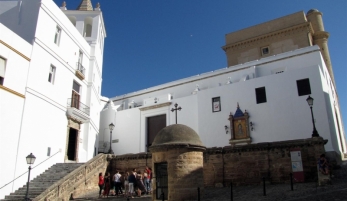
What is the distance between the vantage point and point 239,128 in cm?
2027

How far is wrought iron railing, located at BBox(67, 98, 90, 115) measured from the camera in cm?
1889

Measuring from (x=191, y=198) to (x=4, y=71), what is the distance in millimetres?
10560

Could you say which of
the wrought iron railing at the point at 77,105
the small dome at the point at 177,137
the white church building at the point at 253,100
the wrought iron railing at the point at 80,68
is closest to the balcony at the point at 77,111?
the wrought iron railing at the point at 77,105

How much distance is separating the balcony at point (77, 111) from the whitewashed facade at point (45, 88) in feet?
0.13

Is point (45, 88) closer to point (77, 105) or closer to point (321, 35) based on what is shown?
point (77, 105)

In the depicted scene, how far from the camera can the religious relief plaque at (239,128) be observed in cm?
1988

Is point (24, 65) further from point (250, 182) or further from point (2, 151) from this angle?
point (250, 182)

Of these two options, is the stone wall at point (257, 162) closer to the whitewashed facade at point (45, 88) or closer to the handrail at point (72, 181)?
the handrail at point (72, 181)

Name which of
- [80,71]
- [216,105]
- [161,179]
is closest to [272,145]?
[161,179]

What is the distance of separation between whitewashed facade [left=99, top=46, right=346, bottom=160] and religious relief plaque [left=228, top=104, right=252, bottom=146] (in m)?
0.35

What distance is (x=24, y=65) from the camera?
1546 cm

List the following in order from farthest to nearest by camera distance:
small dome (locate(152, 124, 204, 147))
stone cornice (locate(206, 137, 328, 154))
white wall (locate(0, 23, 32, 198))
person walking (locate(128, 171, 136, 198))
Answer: white wall (locate(0, 23, 32, 198)), person walking (locate(128, 171, 136, 198)), stone cornice (locate(206, 137, 328, 154)), small dome (locate(152, 124, 204, 147))

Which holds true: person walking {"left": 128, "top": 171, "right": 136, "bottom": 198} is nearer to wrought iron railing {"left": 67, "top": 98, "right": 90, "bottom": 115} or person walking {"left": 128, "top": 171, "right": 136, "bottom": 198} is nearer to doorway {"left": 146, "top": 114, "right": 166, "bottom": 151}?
wrought iron railing {"left": 67, "top": 98, "right": 90, "bottom": 115}

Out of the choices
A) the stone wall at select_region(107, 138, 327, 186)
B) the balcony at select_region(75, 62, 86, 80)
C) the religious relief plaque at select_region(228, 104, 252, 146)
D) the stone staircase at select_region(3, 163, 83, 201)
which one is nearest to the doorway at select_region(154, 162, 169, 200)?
the stone wall at select_region(107, 138, 327, 186)
